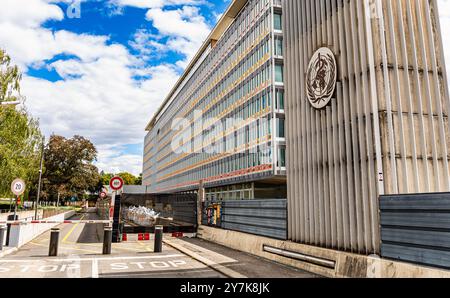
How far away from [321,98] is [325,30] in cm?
225

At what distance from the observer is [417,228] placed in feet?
22.9

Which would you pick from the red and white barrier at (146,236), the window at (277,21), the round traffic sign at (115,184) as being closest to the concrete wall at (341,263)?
the red and white barrier at (146,236)

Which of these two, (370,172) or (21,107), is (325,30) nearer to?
(370,172)

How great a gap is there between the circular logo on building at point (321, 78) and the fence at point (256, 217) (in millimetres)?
4048

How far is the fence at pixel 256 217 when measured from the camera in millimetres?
12438

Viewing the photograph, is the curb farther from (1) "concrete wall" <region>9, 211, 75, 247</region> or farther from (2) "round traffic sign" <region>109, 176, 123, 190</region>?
(2) "round traffic sign" <region>109, 176, 123, 190</region>

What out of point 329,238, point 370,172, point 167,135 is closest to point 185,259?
point 329,238

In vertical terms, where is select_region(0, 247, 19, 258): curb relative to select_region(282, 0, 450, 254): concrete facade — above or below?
below

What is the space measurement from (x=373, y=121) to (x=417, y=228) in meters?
2.85

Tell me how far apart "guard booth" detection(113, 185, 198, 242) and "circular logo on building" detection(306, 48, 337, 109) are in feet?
36.7

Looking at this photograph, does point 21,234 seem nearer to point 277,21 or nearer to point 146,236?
point 146,236

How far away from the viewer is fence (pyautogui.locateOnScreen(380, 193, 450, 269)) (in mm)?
6418

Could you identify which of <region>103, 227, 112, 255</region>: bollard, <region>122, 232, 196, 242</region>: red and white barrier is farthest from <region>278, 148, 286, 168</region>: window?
<region>103, 227, 112, 255</region>: bollard

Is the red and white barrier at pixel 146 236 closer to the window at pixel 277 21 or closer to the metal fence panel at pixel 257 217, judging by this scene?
the metal fence panel at pixel 257 217
